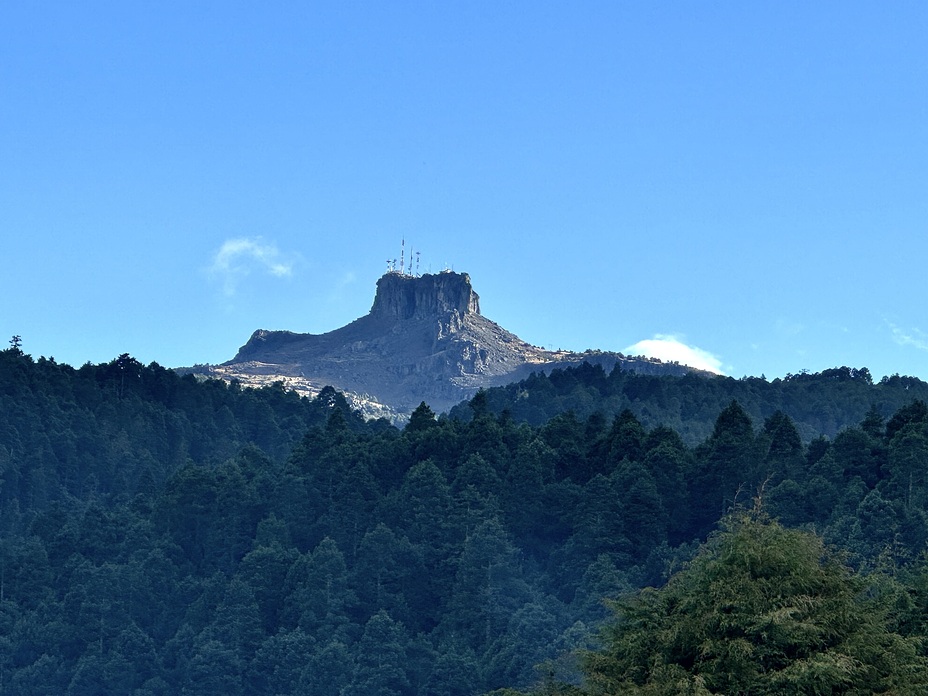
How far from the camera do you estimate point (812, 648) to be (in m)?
39.0

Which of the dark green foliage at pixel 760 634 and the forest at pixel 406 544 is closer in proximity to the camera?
the dark green foliage at pixel 760 634

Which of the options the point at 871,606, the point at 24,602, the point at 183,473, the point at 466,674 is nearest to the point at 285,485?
A: the point at 183,473

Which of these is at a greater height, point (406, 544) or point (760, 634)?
point (406, 544)

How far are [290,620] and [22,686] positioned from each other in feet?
64.5

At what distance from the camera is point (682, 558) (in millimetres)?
118438

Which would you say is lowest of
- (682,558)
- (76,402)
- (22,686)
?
(22,686)

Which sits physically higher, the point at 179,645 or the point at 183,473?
the point at 183,473

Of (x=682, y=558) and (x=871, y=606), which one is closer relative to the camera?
(x=871, y=606)

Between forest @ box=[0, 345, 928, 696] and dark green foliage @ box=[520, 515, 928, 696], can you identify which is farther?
forest @ box=[0, 345, 928, 696]

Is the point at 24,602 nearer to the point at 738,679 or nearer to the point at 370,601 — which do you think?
the point at 370,601

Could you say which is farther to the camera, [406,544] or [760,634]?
[406,544]

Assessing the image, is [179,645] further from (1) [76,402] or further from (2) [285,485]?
(1) [76,402]

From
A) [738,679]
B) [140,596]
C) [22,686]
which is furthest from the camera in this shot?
[140,596]

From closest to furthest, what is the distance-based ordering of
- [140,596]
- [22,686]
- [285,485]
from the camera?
[22,686]
[140,596]
[285,485]
